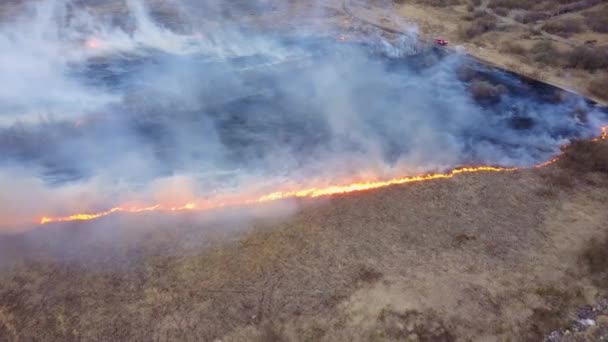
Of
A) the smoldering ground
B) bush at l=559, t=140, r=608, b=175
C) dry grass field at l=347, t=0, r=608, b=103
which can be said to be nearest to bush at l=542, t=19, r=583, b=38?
dry grass field at l=347, t=0, r=608, b=103

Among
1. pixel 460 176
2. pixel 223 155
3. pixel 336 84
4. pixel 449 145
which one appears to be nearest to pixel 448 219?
pixel 460 176

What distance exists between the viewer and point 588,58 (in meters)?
17.4

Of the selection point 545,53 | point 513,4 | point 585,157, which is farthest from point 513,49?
point 585,157

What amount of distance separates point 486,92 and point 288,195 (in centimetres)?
879

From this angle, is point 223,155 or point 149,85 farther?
point 149,85

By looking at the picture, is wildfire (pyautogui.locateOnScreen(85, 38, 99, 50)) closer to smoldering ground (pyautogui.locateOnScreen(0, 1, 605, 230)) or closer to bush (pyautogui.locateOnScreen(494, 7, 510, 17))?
smoldering ground (pyautogui.locateOnScreen(0, 1, 605, 230))

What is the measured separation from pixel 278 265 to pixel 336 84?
8644 millimetres

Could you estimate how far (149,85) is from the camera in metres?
15.7

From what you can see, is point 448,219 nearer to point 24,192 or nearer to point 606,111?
point 606,111

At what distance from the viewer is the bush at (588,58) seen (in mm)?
17344

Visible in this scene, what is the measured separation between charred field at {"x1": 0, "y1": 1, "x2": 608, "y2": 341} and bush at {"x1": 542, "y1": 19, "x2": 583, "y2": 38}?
4.60m

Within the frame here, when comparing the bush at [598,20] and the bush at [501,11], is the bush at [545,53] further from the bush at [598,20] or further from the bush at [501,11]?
the bush at [501,11]

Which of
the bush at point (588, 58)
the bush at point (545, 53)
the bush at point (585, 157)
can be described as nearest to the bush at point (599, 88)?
the bush at point (588, 58)

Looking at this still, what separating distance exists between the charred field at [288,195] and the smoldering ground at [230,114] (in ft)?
0.25
